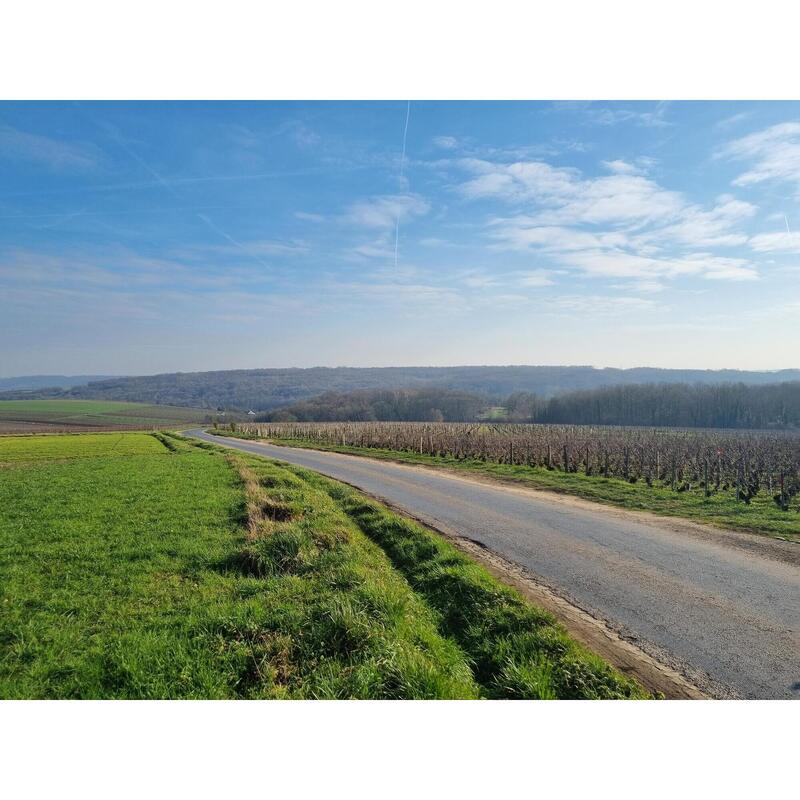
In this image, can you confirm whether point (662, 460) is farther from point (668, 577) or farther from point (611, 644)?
point (611, 644)

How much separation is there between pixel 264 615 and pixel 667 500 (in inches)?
496

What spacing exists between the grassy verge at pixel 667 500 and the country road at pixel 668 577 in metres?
0.95

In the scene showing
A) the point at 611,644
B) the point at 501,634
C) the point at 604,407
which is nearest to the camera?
the point at 611,644

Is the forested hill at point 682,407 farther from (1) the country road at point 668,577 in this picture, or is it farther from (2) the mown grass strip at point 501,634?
(2) the mown grass strip at point 501,634

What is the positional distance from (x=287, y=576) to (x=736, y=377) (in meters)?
169

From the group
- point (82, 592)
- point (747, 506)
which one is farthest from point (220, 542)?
point (747, 506)

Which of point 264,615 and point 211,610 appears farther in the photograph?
point 211,610

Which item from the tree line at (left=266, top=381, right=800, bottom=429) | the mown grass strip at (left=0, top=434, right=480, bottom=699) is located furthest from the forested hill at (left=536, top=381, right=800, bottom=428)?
the mown grass strip at (left=0, top=434, right=480, bottom=699)

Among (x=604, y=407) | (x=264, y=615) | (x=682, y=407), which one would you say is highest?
(x=682, y=407)

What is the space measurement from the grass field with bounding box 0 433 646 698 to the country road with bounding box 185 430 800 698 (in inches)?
40.2

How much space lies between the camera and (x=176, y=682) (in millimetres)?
4410

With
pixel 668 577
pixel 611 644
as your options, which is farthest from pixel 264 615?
pixel 668 577

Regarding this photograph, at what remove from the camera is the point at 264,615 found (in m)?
5.73

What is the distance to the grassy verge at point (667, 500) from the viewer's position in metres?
11.2
